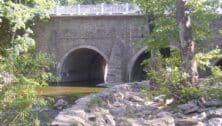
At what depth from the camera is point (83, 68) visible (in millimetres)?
35500

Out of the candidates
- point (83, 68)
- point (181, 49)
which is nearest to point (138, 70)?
point (83, 68)

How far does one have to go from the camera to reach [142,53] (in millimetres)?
29094

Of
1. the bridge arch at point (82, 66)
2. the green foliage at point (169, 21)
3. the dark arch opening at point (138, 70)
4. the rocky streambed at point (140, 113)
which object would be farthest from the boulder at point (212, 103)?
the bridge arch at point (82, 66)

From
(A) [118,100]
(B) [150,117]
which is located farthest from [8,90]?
(A) [118,100]

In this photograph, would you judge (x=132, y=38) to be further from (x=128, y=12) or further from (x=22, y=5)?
(x=22, y=5)

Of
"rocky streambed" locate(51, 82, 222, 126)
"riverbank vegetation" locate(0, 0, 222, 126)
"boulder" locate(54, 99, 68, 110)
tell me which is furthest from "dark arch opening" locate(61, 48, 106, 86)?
"rocky streambed" locate(51, 82, 222, 126)

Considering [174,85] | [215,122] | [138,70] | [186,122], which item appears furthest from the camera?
[138,70]

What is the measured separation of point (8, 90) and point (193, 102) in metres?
4.62

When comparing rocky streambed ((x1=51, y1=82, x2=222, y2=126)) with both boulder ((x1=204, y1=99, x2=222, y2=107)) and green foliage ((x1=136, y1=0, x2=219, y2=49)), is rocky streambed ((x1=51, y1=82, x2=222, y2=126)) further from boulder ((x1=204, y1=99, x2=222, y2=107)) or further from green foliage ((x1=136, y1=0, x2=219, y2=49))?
green foliage ((x1=136, y1=0, x2=219, y2=49))

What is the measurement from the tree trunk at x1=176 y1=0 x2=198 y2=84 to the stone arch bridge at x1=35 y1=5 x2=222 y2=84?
16.0m

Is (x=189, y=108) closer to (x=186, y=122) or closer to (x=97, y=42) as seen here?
(x=186, y=122)

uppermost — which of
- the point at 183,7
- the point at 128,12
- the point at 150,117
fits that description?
the point at 128,12

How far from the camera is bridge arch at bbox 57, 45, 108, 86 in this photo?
1241 inches

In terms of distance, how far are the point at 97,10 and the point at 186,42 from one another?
1896 centimetres
